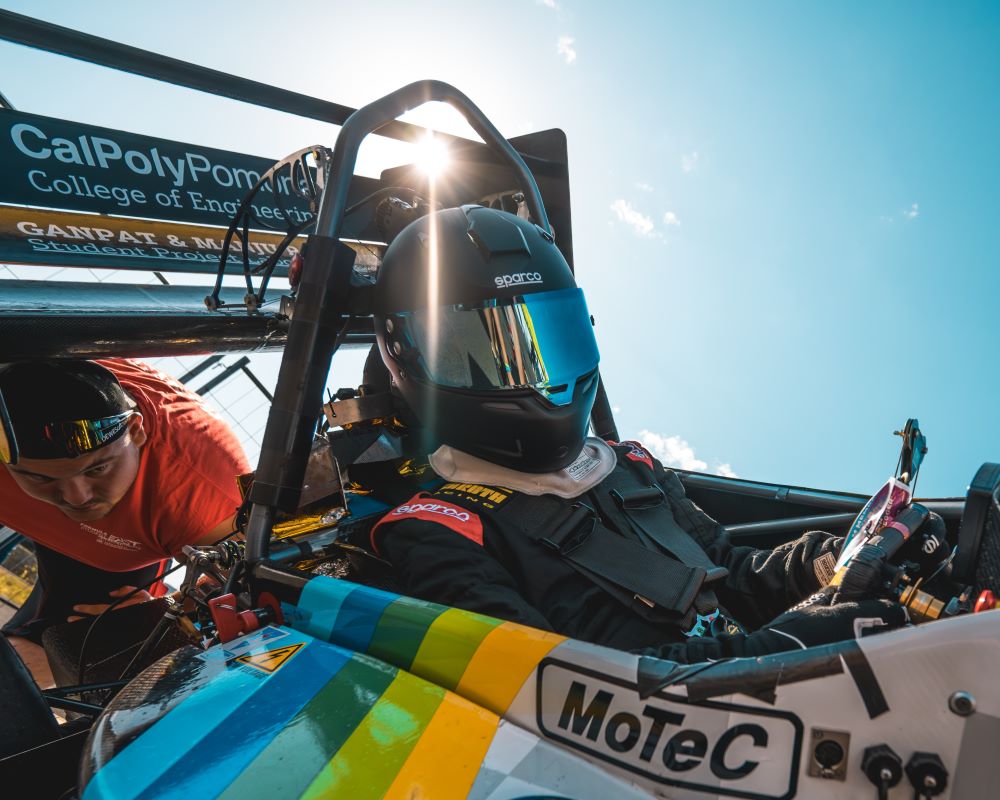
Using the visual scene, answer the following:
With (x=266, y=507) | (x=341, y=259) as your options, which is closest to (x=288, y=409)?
(x=266, y=507)

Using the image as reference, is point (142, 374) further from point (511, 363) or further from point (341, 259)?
point (511, 363)

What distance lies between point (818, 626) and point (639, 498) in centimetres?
59

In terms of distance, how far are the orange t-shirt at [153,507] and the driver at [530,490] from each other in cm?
118

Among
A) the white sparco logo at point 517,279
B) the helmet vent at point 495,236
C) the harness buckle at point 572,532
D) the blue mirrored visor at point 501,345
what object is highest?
the helmet vent at point 495,236

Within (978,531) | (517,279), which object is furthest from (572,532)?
(978,531)

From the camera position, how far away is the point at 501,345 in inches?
53.4

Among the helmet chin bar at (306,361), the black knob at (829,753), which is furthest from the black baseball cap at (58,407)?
the black knob at (829,753)

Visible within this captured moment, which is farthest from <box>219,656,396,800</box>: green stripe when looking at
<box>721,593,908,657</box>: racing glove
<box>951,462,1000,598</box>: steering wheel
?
<box>951,462,1000,598</box>: steering wheel

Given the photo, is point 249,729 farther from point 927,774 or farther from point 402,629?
point 927,774

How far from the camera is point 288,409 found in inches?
55.8

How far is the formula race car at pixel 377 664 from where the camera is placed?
2.05 ft

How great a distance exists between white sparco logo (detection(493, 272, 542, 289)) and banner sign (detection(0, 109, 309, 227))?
2.44 feet

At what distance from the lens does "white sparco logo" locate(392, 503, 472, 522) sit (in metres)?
1.28

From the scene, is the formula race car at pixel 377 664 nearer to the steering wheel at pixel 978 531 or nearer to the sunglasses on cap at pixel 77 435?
the steering wheel at pixel 978 531
